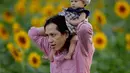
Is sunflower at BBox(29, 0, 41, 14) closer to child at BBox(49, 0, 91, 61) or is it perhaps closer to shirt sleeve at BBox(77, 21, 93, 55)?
child at BBox(49, 0, 91, 61)

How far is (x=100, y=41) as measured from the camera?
18.2ft

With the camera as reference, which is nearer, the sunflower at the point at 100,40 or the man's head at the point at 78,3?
the man's head at the point at 78,3

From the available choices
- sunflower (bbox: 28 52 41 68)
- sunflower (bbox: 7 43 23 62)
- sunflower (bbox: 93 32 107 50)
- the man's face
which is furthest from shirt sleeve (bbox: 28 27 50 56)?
sunflower (bbox: 93 32 107 50)

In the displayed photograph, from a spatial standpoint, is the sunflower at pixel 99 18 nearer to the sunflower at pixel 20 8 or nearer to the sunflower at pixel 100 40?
→ the sunflower at pixel 100 40

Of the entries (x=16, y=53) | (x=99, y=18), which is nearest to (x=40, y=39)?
(x=16, y=53)

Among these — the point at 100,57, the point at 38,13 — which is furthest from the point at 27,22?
the point at 100,57

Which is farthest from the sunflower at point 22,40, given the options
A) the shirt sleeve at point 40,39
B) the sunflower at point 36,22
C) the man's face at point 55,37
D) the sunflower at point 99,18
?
the man's face at point 55,37

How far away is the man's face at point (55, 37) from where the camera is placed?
10.6ft

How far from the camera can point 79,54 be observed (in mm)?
3191

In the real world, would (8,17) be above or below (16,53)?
above

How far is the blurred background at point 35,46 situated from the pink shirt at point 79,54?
1.79 metres

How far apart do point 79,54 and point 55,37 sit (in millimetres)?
151

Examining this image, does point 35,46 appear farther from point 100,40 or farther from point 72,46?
point 72,46

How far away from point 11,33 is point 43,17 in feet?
1.38
